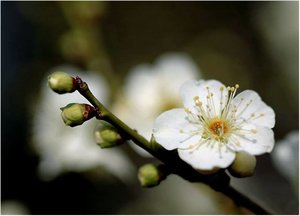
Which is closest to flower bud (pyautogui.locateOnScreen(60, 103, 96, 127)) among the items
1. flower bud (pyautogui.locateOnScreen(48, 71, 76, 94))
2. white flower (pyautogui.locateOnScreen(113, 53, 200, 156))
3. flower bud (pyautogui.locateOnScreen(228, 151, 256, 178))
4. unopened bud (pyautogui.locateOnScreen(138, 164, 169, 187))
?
flower bud (pyautogui.locateOnScreen(48, 71, 76, 94))

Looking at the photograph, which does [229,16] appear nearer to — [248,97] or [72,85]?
[248,97]

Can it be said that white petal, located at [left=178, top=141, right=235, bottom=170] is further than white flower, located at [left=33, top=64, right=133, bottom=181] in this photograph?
No

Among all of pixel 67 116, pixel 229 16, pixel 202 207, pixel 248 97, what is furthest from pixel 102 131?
pixel 229 16

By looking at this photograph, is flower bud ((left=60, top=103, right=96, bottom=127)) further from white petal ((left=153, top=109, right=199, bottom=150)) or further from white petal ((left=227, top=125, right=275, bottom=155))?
white petal ((left=227, top=125, right=275, bottom=155))

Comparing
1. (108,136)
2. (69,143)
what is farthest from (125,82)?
(108,136)

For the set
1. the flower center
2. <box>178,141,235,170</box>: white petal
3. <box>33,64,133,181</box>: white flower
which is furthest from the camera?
<box>33,64,133,181</box>: white flower

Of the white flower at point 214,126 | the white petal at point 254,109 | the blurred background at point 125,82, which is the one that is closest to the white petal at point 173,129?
the white flower at point 214,126

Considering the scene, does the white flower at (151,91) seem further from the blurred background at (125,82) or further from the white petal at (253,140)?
the white petal at (253,140)
